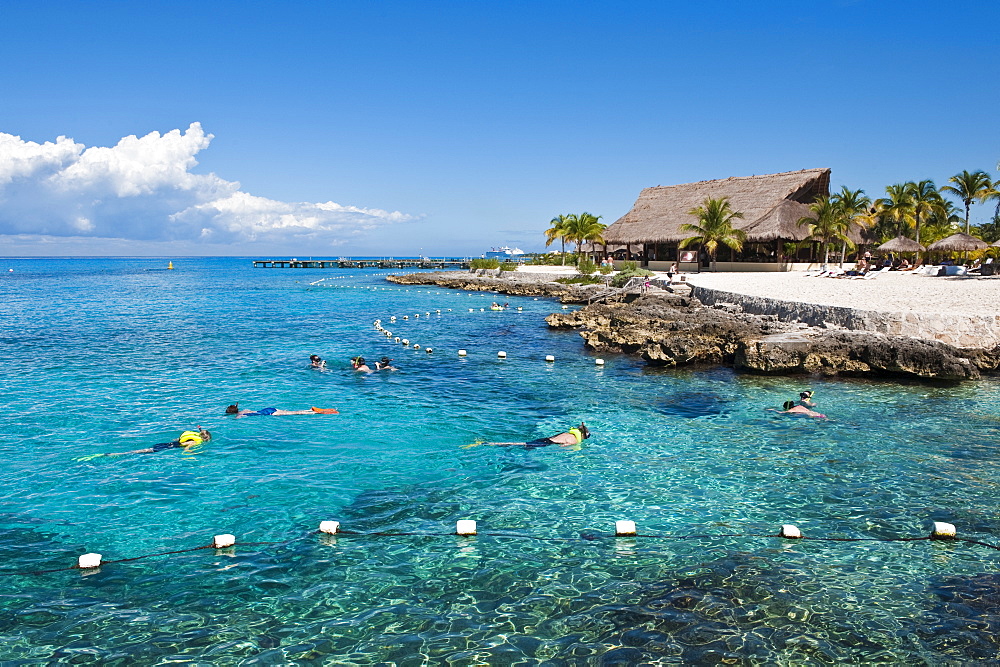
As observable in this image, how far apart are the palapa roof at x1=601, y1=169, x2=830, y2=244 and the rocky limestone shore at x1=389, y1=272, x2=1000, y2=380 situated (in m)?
21.8

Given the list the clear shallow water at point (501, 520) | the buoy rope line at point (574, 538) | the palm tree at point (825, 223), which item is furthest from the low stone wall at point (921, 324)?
the palm tree at point (825, 223)

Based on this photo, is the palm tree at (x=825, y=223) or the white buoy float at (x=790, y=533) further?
the palm tree at (x=825, y=223)

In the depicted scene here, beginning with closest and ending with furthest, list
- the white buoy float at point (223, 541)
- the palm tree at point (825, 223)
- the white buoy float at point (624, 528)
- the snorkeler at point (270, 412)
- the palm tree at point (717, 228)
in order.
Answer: the white buoy float at point (223, 541) < the white buoy float at point (624, 528) < the snorkeler at point (270, 412) < the palm tree at point (825, 223) < the palm tree at point (717, 228)

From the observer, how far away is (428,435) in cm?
1334

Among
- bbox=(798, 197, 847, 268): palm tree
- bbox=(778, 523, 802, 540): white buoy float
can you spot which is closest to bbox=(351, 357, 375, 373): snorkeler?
bbox=(778, 523, 802, 540): white buoy float

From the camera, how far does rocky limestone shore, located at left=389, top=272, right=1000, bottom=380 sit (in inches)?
703

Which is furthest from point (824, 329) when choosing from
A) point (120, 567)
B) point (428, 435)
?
point (120, 567)

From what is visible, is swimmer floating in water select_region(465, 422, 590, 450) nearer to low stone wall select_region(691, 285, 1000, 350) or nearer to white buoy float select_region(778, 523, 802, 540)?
white buoy float select_region(778, 523, 802, 540)

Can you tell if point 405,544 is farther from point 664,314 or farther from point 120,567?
point 664,314

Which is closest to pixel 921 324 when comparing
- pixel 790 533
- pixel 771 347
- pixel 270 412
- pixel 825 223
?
pixel 771 347

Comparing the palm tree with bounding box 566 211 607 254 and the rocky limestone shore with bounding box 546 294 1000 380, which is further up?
the palm tree with bounding box 566 211 607 254

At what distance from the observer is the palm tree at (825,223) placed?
42719 millimetres

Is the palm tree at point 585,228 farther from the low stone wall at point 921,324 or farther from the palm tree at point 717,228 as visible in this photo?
the low stone wall at point 921,324

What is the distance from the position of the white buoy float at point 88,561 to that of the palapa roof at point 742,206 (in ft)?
151
